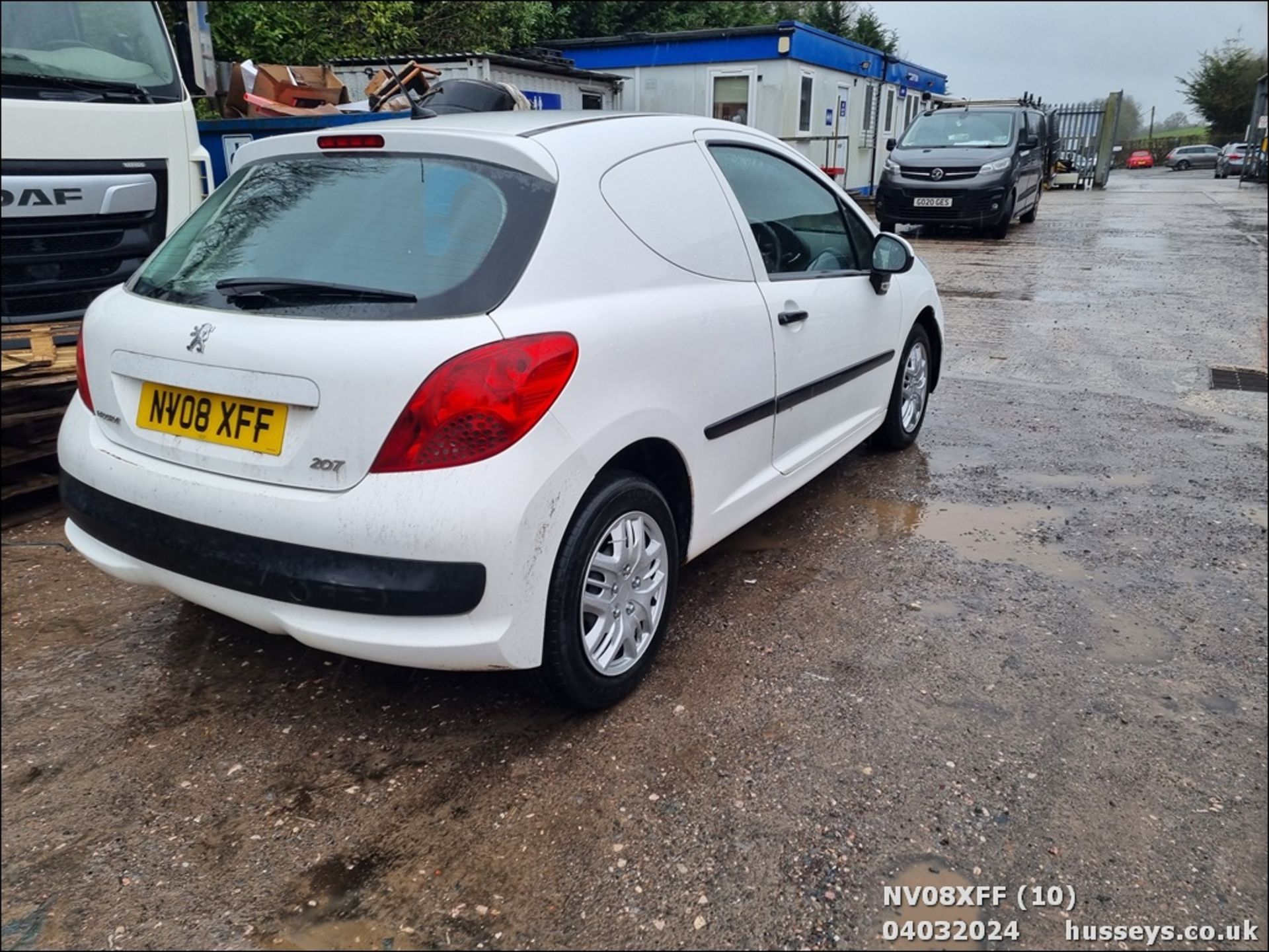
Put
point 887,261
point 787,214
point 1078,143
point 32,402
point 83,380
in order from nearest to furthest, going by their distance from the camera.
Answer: point 83,380, point 787,214, point 32,402, point 887,261, point 1078,143

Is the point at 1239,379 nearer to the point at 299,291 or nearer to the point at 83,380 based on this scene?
the point at 299,291

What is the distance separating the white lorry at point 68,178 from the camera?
4.11 m

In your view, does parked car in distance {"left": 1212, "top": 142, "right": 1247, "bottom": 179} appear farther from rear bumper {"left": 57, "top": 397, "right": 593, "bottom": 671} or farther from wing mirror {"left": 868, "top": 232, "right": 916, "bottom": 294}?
rear bumper {"left": 57, "top": 397, "right": 593, "bottom": 671}

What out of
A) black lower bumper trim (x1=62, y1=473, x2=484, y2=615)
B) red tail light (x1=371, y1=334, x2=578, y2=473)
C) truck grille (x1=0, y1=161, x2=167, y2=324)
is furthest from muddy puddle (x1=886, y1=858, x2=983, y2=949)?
truck grille (x1=0, y1=161, x2=167, y2=324)

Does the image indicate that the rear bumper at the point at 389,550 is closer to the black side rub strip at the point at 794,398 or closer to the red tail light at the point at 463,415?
the red tail light at the point at 463,415

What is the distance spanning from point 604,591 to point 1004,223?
1421 centimetres

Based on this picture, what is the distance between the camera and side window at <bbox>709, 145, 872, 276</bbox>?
3.51 m

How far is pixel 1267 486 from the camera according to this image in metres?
4.66

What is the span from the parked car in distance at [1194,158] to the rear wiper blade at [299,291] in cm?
5118

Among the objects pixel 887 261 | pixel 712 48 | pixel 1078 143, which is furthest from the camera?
pixel 1078 143

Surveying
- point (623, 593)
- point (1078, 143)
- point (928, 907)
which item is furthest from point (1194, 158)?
point (928, 907)

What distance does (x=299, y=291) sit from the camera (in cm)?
250

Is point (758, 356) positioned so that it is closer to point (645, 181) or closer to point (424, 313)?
point (645, 181)

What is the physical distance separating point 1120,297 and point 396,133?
9366 millimetres
